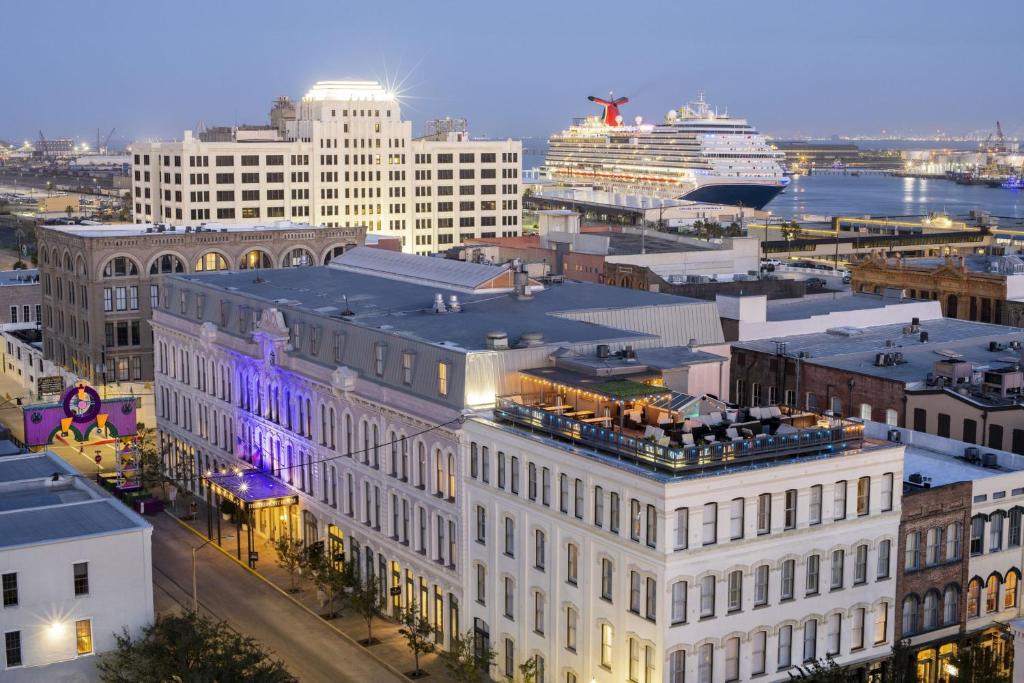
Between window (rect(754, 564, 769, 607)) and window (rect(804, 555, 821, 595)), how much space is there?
1.56 m

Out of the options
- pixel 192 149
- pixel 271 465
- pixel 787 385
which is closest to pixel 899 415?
pixel 787 385

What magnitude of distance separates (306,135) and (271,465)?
96.6 m

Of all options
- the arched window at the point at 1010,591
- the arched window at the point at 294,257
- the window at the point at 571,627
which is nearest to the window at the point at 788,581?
the window at the point at 571,627

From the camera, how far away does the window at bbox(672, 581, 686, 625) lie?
3928cm

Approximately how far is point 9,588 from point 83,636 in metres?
2.85

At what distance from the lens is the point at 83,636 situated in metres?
43.6

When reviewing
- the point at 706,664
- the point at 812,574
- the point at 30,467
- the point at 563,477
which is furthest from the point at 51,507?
the point at 812,574

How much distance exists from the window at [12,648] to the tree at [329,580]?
13110mm

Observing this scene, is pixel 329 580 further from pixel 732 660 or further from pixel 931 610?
pixel 931 610

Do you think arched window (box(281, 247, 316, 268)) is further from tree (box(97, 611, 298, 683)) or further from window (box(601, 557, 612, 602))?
window (box(601, 557, 612, 602))

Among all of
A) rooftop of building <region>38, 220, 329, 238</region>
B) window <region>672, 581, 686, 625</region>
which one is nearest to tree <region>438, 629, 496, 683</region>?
window <region>672, 581, 686, 625</region>

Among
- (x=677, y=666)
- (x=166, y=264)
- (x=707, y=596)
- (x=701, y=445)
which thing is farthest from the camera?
(x=166, y=264)

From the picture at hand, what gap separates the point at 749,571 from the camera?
4034 cm

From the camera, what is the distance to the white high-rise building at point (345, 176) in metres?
148
